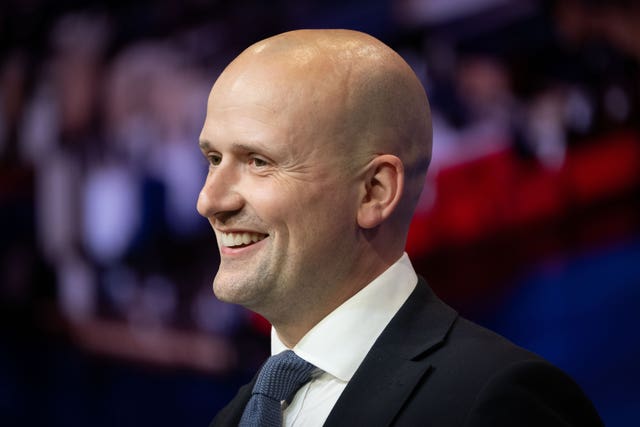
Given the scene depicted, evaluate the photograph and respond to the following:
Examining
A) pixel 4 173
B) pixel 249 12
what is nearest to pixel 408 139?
pixel 249 12

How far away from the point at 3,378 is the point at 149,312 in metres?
0.74

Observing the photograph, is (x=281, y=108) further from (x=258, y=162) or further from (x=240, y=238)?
(x=240, y=238)

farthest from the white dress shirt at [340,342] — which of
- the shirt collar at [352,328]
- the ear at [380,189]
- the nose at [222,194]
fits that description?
the nose at [222,194]

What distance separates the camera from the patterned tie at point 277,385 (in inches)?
64.4

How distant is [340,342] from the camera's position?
1603 millimetres

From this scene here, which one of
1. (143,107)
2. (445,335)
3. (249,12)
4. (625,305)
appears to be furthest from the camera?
(143,107)

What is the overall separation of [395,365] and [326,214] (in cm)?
26

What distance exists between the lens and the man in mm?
1572

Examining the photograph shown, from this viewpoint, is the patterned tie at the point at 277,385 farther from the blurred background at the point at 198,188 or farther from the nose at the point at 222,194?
the blurred background at the point at 198,188

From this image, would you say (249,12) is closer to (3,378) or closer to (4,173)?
(4,173)

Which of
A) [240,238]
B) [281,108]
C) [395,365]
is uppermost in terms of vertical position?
[281,108]

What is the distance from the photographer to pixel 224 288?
161 cm

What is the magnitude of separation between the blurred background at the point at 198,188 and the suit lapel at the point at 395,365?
5.74ft

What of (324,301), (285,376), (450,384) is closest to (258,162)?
(324,301)
